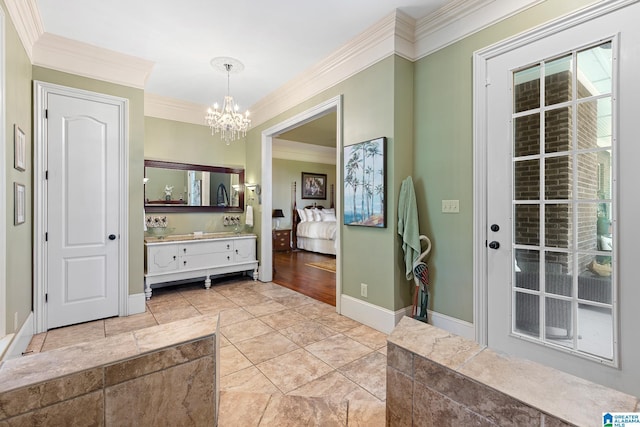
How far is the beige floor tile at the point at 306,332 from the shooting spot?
266 centimetres

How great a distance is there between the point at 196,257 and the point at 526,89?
4.16 m

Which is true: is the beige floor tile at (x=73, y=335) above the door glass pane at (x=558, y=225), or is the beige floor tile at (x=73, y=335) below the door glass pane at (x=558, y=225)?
below

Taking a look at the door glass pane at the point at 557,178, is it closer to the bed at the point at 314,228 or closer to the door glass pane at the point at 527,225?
the door glass pane at the point at 527,225

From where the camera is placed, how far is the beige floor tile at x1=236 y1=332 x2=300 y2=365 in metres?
2.38

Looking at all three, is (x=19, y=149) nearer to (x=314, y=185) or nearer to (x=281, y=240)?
(x=281, y=240)

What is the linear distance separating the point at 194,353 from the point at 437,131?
2534mm

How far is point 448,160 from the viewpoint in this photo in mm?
2648

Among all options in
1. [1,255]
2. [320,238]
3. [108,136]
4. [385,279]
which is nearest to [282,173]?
[320,238]

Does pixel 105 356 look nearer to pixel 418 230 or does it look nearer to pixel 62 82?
pixel 418 230

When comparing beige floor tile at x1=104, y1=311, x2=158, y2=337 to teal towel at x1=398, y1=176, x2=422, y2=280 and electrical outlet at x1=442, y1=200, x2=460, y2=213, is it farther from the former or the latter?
electrical outlet at x1=442, y1=200, x2=460, y2=213

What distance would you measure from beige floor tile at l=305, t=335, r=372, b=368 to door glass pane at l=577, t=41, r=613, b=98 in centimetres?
238

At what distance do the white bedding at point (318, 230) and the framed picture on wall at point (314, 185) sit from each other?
1.10 meters

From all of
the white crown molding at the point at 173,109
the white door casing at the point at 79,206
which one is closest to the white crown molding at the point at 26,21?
the white door casing at the point at 79,206

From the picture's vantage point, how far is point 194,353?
3.97 ft
